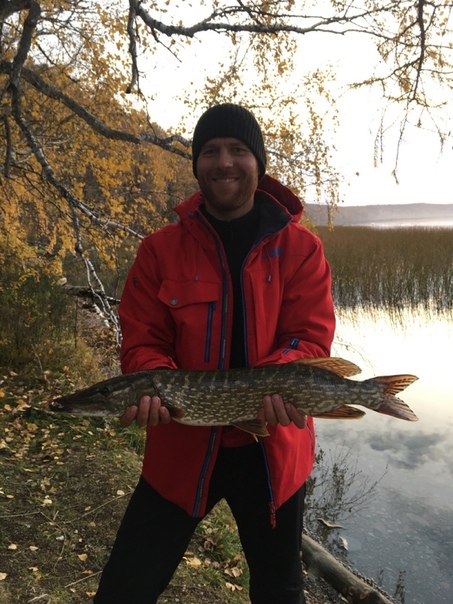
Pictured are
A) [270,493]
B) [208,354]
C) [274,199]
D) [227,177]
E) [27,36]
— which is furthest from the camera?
[27,36]

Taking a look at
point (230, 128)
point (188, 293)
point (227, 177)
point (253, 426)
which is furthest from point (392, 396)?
point (230, 128)

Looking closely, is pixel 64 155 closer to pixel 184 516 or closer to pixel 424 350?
pixel 184 516

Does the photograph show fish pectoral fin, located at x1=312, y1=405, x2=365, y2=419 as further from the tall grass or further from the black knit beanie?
the tall grass

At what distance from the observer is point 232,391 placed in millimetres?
1916

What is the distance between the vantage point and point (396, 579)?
3.93 metres

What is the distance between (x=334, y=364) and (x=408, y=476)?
13.4 feet

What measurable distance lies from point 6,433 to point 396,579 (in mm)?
3867

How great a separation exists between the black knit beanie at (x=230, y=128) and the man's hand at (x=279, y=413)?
1.15 metres

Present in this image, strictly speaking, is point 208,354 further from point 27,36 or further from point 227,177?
point 27,36

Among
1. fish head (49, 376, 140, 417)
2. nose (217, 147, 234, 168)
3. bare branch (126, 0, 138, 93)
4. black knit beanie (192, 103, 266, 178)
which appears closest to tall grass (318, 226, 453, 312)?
bare branch (126, 0, 138, 93)

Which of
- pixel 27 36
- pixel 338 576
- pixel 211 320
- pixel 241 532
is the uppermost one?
pixel 27 36

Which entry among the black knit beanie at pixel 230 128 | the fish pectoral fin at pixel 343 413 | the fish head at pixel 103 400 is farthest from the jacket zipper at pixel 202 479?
the black knit beanie at pixel 230 128

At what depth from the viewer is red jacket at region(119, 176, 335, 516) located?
188 cm

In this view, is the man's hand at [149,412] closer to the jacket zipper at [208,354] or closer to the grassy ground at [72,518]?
the jacket zipper at [208,354]
